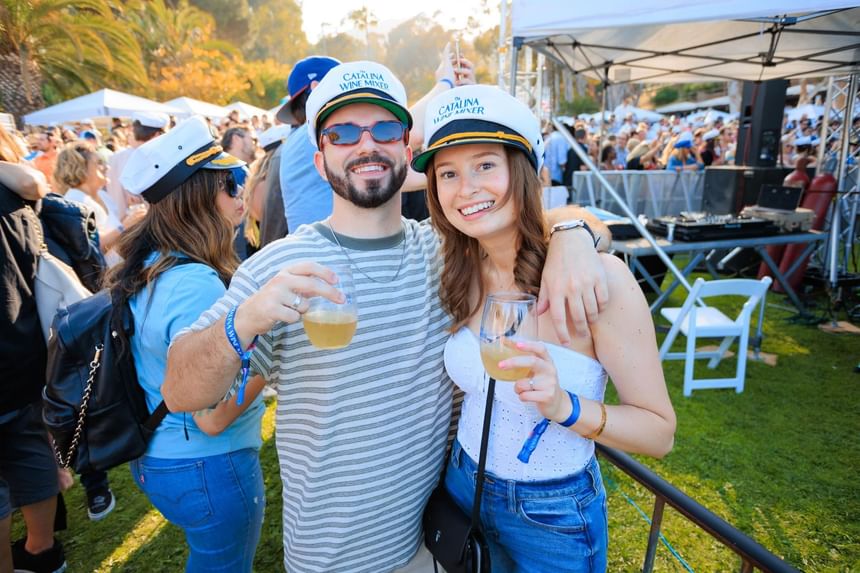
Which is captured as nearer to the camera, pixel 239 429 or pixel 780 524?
pixel 239 429

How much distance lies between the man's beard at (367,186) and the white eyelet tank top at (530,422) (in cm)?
56

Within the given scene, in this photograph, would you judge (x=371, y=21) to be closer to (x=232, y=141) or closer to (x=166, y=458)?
(x=232, y=141)

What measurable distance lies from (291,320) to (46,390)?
1.44m

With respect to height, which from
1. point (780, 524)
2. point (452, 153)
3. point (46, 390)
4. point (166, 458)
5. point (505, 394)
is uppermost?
point (452, 153)

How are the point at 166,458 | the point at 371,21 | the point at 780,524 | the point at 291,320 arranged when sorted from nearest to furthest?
the point at 291,320 < the point at 166,458 < the point at 780,524 < the point at 371,21

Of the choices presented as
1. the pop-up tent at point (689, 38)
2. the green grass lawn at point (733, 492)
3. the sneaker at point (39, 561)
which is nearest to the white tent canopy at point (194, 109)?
the pop-up tent at point (689, 38)

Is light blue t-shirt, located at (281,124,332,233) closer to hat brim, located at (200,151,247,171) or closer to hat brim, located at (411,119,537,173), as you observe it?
hat brim, located at (200,151,247,171)

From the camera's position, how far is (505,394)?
5.11ft

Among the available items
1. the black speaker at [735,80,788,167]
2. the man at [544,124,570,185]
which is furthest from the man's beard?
the man at [544,124,570,185]

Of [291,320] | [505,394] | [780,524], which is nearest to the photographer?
[291,320]

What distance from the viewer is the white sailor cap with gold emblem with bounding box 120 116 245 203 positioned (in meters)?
1.98

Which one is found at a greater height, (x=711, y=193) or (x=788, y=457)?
(x=711, y=193)

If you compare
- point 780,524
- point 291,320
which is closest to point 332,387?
point 291,320

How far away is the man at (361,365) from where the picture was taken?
5.20ft
